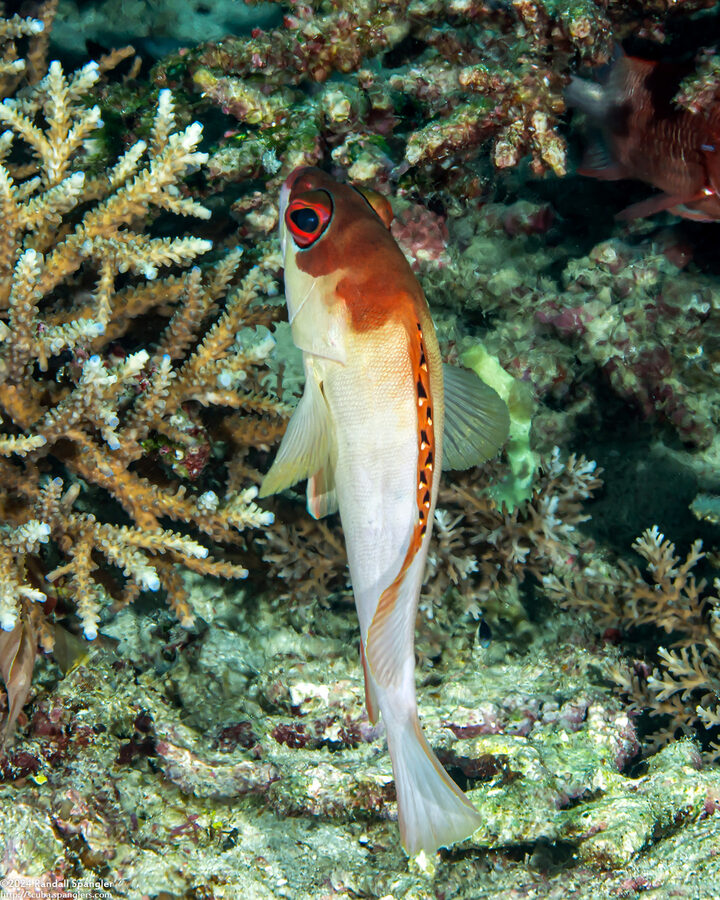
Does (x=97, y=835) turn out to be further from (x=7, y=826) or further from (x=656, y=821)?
(x=656, y=821)

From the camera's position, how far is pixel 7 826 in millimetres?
2295

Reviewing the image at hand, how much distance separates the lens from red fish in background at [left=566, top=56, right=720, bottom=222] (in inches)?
119

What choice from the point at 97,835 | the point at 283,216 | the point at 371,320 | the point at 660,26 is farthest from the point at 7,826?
the point at 660,26

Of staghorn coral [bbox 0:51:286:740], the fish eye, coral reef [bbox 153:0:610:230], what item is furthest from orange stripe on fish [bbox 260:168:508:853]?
coral reef [bbox 153:0:610:230]

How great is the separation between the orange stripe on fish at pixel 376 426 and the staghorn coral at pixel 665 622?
5.41 ft

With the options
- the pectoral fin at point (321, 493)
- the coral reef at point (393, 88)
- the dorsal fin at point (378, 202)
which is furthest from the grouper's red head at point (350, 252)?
the coral reef at point (393, 88)

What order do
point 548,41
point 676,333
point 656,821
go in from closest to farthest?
1. point 656,821
2. point 548,41
3. point 676,333

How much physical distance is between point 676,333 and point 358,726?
292 centimetres

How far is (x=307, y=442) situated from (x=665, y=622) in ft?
7.66

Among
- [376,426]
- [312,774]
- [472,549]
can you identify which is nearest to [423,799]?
[312,774]

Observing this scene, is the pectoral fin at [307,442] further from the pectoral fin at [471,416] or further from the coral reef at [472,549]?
the coral reef at [472,549]

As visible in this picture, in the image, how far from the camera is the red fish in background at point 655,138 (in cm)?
303

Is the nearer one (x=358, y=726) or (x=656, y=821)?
(x=656, y=821)

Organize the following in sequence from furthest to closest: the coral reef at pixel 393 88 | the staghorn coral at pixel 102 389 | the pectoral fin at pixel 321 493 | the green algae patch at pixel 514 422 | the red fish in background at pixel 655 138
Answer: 1. the green algae patch at pixel 514 422
2. the coral reef at pixel 393 88
3. the red fish in background at pixel 655 138
4. the staghorn coral at pixel 102 389
5. the pectoral fin at pixel 321 493
